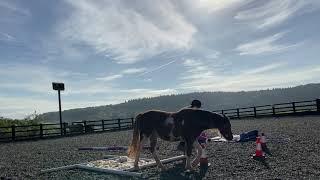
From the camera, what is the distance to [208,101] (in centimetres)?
16425

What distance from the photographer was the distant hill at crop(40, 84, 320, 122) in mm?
150875

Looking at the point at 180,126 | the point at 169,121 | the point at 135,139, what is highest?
the point at 169,121

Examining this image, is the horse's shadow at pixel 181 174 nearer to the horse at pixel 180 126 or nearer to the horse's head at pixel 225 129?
the horse at pixel 180 126

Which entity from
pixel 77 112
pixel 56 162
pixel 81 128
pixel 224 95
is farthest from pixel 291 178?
pixel 224 95

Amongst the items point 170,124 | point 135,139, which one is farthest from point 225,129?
point 135,139

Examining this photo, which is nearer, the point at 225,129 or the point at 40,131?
the point at 225,129

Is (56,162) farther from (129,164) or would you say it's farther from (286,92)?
(286,92)

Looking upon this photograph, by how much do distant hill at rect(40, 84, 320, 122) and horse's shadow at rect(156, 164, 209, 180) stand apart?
132 meters

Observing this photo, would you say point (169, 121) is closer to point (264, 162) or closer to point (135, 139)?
point (135, 139)

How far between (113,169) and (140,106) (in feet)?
492

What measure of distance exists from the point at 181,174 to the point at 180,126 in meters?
1.17

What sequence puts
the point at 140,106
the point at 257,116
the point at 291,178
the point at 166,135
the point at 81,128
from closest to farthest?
the point at 291,178, the point at 166,135, the point at 81,128, the point at 257,116, the point at 140,106

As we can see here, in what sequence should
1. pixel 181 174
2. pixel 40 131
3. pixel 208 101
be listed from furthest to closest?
pixel 208 101 < pixel 40 131 < pixel 181 174

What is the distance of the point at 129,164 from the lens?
1138 centimetres
